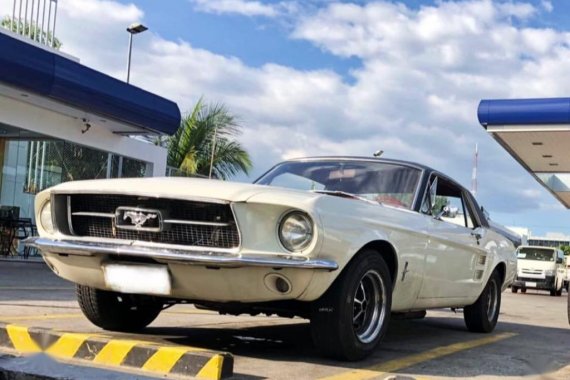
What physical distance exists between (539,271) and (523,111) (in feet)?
21.7

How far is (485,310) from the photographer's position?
7301 millimetres

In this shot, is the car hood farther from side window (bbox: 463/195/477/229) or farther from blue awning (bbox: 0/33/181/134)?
blue awning (bbox: 0/33/181/134)

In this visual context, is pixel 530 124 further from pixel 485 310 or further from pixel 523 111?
pixel 485 310

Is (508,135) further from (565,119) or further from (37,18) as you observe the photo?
(37,18)

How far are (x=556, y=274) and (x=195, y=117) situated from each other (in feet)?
43.4

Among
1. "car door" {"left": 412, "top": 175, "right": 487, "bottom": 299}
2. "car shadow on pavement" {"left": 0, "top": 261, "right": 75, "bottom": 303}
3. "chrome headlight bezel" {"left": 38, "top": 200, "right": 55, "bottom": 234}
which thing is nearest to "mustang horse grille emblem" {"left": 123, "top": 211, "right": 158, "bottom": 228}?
"chrome headlight bezel" {"left": 38, "top": 200, "right": 55, "bottom": 234}

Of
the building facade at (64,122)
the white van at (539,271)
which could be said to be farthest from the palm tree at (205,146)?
the white van at (539,271)

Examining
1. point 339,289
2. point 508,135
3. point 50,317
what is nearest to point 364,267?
point 339,289

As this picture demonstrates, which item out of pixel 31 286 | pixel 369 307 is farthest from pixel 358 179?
pixel 31 286

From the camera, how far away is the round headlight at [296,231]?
412cm

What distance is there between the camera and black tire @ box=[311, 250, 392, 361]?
14.1ft

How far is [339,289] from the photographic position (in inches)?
170

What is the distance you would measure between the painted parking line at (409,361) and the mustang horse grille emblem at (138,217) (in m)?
1.41

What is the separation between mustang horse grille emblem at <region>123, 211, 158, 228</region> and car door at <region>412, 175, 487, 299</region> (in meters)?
2.28
